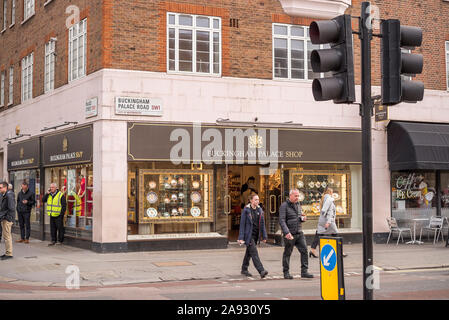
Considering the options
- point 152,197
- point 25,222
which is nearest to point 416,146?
point 152,197

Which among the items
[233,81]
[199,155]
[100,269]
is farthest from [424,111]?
[100,269]

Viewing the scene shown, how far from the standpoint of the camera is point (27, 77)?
859 inches

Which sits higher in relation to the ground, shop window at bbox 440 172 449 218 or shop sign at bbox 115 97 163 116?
shop sign at bbox 115 97 163 116

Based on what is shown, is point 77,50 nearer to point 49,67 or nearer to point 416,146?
point 49,67

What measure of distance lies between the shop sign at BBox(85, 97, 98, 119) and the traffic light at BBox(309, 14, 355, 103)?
10.1m

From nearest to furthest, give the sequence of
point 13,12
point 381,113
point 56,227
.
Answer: point 381,113 < point 56,227 < point 13,12

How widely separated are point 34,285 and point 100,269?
5.83ft

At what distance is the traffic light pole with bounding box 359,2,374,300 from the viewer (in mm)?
6367

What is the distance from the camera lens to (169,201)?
16.3 meters

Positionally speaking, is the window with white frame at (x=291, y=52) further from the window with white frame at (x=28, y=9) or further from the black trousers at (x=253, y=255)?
the window with white frame at (x=28, y=9)

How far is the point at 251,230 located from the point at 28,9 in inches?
575

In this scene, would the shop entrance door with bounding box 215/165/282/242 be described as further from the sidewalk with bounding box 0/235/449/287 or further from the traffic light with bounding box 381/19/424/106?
the traffic light with bounding box 381/19/424/106

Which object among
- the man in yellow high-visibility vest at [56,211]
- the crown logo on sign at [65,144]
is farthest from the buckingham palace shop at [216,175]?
the crown logo on sign at [65,144]

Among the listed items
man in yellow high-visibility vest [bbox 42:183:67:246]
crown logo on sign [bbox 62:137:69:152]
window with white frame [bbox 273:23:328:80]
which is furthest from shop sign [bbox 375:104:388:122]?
man in yellow high-visibility vest [bbox 42:183:67:246]
